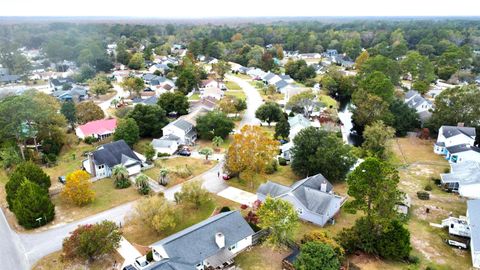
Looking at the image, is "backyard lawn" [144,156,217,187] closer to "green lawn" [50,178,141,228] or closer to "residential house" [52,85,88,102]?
"green lawn" [50,178,141,228]

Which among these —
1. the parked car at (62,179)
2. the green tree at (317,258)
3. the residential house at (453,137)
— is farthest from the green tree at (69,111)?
the residential house at (453,137)

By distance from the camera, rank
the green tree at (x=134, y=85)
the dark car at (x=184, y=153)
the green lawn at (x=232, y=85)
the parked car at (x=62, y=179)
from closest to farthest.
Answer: the parked car at (x=62, y=179) → the dark car at (x=184, y=153) → the green tree at (x=134, y=85) → the green lawn at (x=232, y=85)

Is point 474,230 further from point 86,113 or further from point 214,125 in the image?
point 86,113

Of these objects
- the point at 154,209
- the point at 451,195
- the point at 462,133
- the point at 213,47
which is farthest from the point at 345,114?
the point at 213,47

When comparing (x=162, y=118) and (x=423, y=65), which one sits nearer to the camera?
(x=162, y=118)

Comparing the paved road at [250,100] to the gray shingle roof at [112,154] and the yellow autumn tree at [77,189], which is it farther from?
the yellow autumn tree at [77,189]

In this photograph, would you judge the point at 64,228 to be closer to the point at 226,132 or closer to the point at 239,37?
the point at 226,132
